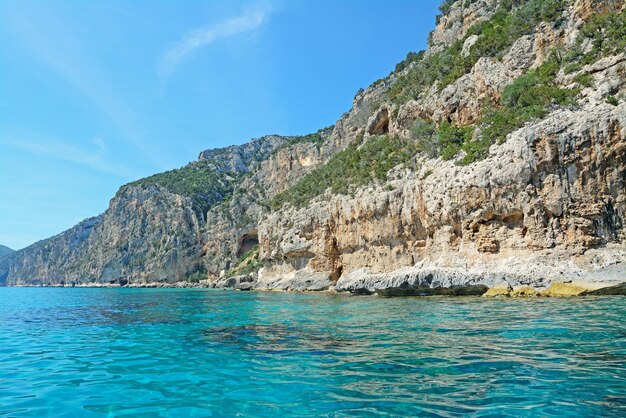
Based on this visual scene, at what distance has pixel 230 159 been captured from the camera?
14675cm

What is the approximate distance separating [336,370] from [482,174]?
2331cm

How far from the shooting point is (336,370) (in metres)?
7.46

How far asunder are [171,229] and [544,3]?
100281mm

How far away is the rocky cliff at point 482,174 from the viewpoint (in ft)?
74.4

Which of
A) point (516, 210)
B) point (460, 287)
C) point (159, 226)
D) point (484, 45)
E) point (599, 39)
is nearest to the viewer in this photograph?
point (516, 210)

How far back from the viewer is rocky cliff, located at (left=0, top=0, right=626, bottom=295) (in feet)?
74.4

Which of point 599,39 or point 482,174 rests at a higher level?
point 599,39

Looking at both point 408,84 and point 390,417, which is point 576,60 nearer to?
point 408,84

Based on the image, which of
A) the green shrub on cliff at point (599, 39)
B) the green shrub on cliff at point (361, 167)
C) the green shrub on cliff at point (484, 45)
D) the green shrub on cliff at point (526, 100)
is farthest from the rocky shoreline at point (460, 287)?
the green shrub on cliff at point (484, 45)

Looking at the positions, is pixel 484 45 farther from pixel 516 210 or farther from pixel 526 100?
pixel 516 210

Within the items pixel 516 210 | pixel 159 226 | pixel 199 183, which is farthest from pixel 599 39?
pixel 199 183

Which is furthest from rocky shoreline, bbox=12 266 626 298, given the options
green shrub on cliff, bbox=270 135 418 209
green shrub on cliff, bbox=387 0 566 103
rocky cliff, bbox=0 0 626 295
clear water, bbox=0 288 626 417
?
green shrub on cliff, bbox=387 0 566 103

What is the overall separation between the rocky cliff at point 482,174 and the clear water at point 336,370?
11.1 meters

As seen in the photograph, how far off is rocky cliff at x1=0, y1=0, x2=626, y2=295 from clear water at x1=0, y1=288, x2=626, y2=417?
11112mm
